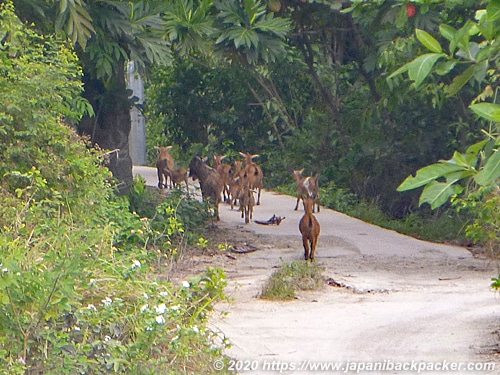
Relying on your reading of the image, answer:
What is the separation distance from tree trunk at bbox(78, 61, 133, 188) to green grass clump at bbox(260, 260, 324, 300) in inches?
173

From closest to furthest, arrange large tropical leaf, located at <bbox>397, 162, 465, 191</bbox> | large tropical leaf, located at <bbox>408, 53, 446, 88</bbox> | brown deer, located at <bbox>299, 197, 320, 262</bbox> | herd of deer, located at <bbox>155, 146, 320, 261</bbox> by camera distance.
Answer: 1. large tropical leaf, located at <bbox>397, 162, 465, 191</bbox>
2. large tropical leaf, located at <bbox>408, 53, 446, 88</bbox>
3. brown deer, located at <bbox>299, 197, 320, 262</bbox>
4. herd of deer, located at <bbox>155, 146, 320, 261</bbox>

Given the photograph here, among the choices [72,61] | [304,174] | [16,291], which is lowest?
[304,174]

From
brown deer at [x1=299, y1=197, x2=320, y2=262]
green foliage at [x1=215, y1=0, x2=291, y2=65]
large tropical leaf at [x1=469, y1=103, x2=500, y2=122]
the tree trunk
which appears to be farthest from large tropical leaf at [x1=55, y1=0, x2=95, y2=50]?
large tropical leaf at [x1=469, y1=103, x2=500, y2=122]

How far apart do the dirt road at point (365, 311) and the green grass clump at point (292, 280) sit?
0.15 metres

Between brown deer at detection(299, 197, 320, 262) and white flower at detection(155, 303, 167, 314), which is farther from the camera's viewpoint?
brown deer at detection(299, 197, 320, 262)

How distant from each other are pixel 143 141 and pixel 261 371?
20294mm

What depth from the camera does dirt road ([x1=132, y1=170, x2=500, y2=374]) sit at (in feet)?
23.5

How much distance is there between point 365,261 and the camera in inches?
502

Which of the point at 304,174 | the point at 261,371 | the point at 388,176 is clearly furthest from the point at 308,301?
the point at 304,174

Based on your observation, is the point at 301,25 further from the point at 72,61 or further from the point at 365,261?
the point at 72,61

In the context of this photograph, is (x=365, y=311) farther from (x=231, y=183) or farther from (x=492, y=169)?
(x=231, y=183)

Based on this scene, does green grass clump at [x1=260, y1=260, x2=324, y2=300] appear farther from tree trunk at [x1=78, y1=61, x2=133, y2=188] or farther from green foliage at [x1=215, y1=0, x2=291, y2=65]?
tree trunk at [x1=78, y1=61, x2=133, y2=188]

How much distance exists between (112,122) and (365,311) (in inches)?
259

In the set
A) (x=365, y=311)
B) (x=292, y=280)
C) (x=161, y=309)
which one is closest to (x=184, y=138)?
(x=292, y=280)
